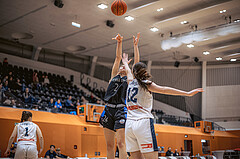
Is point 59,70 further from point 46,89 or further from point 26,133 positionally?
point 26,133

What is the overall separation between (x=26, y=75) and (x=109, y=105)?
1380 cm

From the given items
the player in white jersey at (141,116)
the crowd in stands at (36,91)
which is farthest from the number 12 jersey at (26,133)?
the crowd in stands at (36,91)

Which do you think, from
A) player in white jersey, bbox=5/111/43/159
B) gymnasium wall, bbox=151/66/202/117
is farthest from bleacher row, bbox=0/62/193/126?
player in white jersey, bbox=5/111/43/159

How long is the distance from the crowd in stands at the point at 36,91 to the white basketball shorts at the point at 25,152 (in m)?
6.18

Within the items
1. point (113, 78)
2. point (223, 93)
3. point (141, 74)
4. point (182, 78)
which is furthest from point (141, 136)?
point (223, 93)

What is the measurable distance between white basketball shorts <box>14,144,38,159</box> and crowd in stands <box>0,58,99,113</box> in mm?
6177

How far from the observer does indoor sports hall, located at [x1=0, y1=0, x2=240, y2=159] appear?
4832 millimetres

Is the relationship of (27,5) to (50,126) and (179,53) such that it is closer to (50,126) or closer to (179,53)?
(50,126)

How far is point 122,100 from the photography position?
4055 millimetres

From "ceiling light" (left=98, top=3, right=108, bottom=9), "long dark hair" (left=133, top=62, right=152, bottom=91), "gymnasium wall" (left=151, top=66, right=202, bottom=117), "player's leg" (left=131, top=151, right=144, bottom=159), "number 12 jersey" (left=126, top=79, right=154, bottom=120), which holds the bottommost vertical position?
"player's leg" (left=131, top=151, right=144, bottom=159)

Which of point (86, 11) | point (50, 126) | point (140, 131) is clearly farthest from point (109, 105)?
point (86, 11)

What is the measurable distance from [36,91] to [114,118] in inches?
474

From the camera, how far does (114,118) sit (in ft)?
13.1

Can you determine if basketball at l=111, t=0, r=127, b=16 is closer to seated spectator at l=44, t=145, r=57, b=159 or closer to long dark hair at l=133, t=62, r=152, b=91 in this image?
long dark hair at l=133, t=62, r=152, b=91
